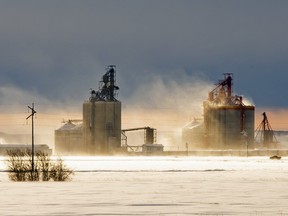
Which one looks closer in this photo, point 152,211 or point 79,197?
point 152,211

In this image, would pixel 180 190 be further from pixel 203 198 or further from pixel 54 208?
pixel 54 208

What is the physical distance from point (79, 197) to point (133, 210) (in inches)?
307

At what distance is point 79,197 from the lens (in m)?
38.3

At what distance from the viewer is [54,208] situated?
3177 centimetres

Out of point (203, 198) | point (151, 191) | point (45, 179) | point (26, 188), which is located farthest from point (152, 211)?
point (45, 179)

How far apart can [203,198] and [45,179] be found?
2205cm

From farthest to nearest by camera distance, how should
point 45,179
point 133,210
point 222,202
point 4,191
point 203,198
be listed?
point 45,179 → point 4,191 → point 203,198 → point 222,202 → point 133,210

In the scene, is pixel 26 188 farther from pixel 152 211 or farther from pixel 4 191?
pixel 152 211

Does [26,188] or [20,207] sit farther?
[26,188]

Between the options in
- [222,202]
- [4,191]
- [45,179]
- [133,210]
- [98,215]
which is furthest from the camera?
[45,179]

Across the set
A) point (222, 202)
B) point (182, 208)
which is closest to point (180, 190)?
point (222, 202)

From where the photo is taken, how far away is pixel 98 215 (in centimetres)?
2875

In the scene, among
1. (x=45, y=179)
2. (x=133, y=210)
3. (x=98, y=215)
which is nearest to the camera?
(x=98, y=215)

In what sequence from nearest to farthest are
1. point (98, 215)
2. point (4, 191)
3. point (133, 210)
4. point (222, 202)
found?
point (98, 215) → point (133, 210) → point (222, 202) → point (4, 191)
